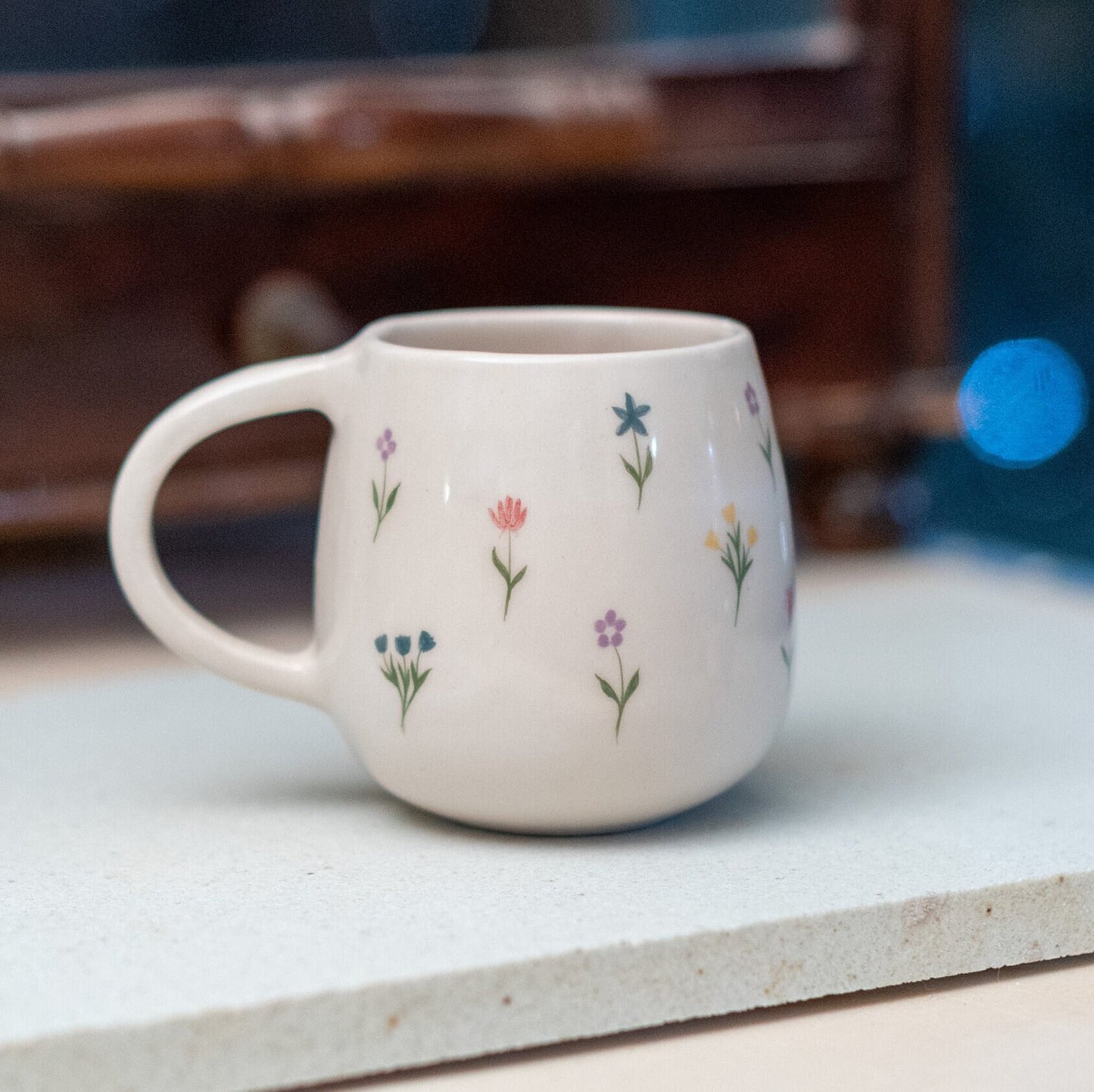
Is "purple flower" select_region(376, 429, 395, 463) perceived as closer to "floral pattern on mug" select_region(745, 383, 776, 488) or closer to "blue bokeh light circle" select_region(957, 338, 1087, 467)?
"floral pattern on mug" select_region(745, 383, 776, 488)

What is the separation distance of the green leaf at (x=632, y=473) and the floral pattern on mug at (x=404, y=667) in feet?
0.22

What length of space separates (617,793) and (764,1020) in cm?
7

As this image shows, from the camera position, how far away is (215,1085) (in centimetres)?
30

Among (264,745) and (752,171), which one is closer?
(264,745)

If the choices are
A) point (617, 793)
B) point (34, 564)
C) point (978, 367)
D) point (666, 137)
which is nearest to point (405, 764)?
point (617, 793)

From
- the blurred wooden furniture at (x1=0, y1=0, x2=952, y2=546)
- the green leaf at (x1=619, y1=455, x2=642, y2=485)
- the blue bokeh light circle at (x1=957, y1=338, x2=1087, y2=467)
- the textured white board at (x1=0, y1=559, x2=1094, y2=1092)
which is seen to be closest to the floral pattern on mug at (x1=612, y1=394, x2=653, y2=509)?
the green leaf at (x1=619, y1=455, x2=642, y2=485)

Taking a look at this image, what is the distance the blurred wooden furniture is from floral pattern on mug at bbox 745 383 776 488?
26 cm

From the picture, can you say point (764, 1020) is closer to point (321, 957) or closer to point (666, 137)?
point (321, 957)

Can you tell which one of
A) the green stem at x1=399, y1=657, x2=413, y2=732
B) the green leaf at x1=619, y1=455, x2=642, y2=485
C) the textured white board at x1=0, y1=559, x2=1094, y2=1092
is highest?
the green leaf at x1=619, y1=455, x2=642, y2=485

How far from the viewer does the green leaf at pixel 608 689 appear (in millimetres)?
356

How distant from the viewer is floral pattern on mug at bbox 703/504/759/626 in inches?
14.3

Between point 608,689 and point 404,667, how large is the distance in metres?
0.05

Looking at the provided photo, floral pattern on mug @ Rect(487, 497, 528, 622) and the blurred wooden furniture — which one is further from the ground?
the blurred wooden furniture

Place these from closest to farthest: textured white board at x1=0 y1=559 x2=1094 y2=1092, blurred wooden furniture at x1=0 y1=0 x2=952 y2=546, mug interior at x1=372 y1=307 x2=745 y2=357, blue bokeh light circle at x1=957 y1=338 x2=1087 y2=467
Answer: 1. textured white board at x1=0 y1=559 x2=1094 y2=1092
2. mug interior at x1=372 y1=307 x2=745 y2=357
3. blurred wooden furniture at x1=0 y1=0 x2=952 y2=546
4. blue bokeh light circle at x1=957 y1=338 x2=1087 y2=467
